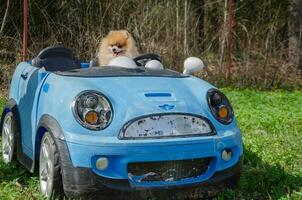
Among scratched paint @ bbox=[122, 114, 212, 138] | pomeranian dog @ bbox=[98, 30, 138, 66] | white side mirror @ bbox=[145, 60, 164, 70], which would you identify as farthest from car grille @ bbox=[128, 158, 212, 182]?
pomeranian dog @ bbox=[98, 30, 138, 66]

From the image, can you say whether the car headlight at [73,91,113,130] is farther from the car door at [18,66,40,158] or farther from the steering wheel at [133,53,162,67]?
the steering wheel at [133,53,162,67]

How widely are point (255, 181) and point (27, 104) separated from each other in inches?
68.0

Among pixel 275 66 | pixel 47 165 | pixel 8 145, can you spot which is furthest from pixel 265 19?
pixel 47 165

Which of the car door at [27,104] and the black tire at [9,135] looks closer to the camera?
the car door at [27,104]

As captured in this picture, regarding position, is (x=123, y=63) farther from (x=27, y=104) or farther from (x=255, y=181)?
(x=255, y=181)

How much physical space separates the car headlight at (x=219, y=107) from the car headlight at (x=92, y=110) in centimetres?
68

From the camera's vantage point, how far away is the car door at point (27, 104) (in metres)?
4.16

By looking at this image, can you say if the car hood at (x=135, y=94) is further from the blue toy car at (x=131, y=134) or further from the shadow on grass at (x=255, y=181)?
the shadow on grass at (x=255, y=181)

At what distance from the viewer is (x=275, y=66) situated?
10328 millimetres

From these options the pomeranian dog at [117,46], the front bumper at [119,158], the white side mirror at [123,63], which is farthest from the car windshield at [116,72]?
the pomeranian dog at [117,46]

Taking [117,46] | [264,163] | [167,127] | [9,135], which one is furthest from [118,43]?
[167,127]

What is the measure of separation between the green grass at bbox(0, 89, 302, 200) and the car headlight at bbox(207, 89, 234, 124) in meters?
0.48

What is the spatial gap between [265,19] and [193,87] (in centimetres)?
949

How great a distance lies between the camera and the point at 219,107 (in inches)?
147
